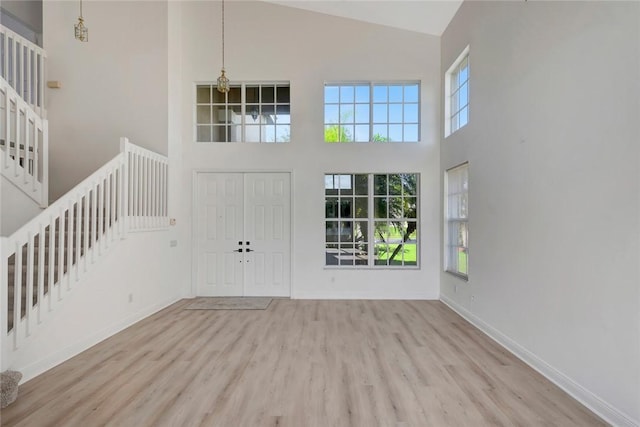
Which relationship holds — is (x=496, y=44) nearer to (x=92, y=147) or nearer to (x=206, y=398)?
(x=206, y=398)

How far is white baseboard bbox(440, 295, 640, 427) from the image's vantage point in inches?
83.3

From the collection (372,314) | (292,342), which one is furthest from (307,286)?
(292,342)

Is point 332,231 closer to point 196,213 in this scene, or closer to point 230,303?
point 230,303

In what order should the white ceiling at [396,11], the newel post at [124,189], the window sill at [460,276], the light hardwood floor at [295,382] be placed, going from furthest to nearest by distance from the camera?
the white ceiling at [396,11]
the window sill at [460,276]
the newel post at [124,189]
the light hardwood floor at [295,382]

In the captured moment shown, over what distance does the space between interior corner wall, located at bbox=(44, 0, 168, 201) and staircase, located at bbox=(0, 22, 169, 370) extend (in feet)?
1.15

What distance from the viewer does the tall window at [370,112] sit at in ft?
19.2

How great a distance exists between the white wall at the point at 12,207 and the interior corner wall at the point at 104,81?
1406mm

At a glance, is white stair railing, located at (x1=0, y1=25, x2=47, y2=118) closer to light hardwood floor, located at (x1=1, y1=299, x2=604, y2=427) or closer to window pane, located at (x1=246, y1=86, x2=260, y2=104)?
window pane, located at (x1=246, y1=86, x2=260, y2=104)

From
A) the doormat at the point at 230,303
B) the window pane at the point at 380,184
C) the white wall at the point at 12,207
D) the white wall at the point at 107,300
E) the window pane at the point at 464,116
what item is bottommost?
the doormat at the point at 230,303

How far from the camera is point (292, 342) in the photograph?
11.9ft

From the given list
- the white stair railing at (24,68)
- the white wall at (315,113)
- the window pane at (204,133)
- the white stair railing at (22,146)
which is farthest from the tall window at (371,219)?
the white stair railing at (24,68)

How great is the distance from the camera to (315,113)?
227 inches

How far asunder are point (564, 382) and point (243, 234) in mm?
4742

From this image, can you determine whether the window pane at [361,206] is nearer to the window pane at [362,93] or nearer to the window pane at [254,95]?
the window pane at [362,93]
